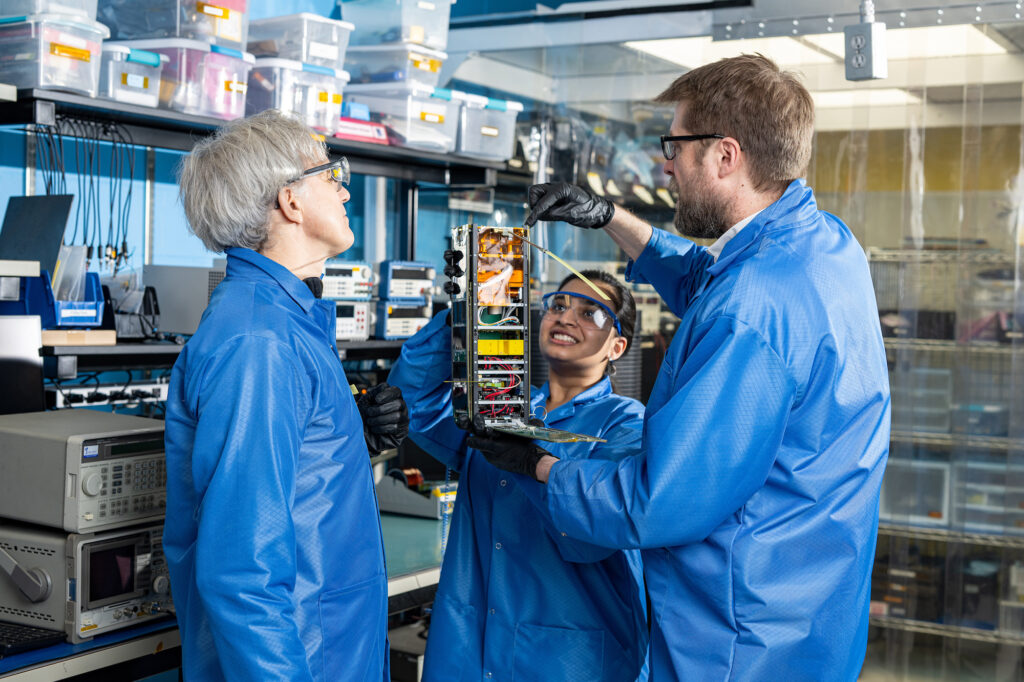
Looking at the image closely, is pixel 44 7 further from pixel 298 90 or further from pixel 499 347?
pixel 499 347

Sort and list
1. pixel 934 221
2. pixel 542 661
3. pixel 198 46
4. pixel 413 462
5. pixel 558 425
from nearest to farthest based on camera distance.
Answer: pixel 542 661 < pixel 558 425 < pixel 198 46 < pixel 413 462 < pixel 934 221

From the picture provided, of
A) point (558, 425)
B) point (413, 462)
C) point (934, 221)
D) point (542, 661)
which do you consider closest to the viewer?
point (542, 661)

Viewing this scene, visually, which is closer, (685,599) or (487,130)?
(685,599)

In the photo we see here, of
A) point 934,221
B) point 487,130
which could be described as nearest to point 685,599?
point 487,130

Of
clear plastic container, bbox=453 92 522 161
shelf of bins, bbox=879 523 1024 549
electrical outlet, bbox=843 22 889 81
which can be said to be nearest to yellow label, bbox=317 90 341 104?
clear plastic container, bbox=453 92 522 161

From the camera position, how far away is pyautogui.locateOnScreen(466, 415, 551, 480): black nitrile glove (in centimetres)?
177

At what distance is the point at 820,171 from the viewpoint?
425 centimetres

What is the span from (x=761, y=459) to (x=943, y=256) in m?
2.89

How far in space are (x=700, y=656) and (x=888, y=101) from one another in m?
3.22

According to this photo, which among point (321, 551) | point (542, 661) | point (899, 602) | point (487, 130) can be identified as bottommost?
point (899, 602)

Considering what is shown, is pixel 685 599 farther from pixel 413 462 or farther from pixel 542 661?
pixel 413 462

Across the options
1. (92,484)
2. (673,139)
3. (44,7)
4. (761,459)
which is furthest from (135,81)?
(761,459)

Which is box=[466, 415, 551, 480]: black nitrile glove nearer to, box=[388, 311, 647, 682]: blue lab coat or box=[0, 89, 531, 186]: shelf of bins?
box=[388, 311, 647, 682]: blue lab coat

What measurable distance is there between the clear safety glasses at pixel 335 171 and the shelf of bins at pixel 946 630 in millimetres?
3101
